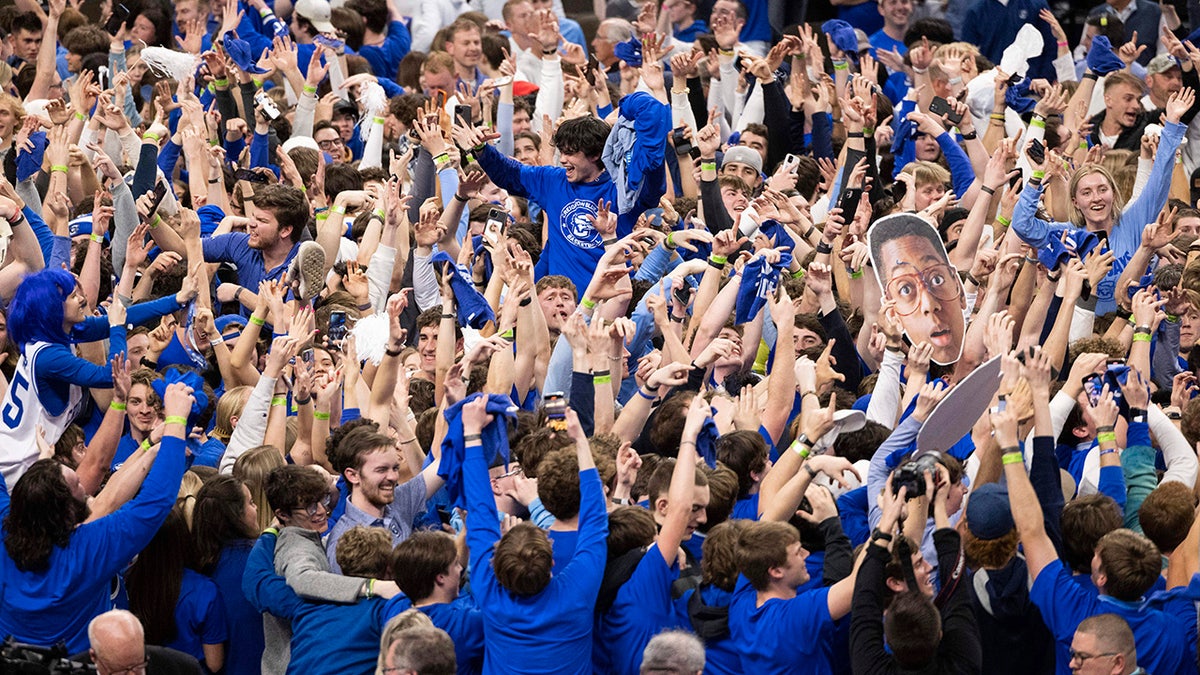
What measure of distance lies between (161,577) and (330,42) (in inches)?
267

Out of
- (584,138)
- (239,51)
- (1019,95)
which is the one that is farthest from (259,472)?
(1019,95)

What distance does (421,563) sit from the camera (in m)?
5.22

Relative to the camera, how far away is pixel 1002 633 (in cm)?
555

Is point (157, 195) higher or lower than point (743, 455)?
lower

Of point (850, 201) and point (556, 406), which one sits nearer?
point (556, 406)

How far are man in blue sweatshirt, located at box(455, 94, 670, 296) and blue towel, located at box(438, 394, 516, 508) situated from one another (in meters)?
3.39

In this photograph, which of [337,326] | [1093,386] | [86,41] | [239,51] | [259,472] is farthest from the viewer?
[86,41]

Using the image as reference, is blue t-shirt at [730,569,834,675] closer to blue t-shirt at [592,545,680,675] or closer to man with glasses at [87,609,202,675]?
blue t-shirt at [592,545,680,675]

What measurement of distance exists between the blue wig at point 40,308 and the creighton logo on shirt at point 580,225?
2924 millimetres

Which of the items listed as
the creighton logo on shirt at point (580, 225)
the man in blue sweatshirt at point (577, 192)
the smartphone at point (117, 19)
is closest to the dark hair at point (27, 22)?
the smartphone at point (117, 19)

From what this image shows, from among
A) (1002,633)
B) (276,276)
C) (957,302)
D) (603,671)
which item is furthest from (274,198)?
(1002,633)

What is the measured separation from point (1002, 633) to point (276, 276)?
182 inches

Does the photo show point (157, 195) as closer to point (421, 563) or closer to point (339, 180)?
point (339, 180)

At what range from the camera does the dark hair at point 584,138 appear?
8.88 metres
